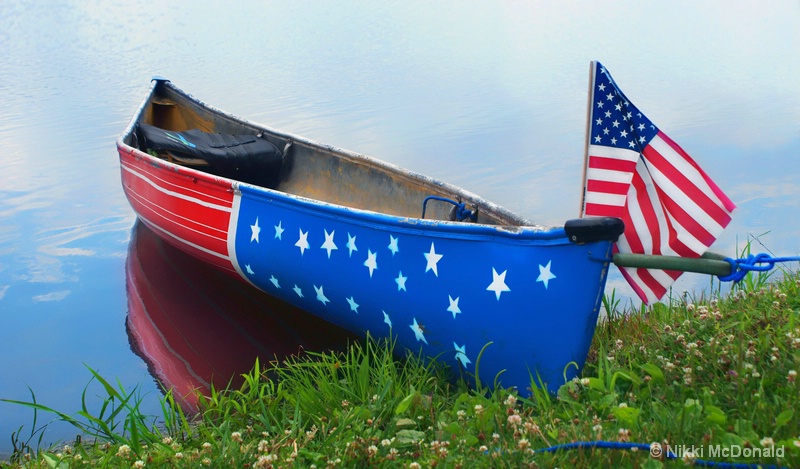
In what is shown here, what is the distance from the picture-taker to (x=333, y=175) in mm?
6340

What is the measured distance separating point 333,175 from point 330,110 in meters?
5.09

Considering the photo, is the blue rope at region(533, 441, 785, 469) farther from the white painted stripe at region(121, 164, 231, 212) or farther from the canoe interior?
the white painted stripe at region(121, 164, 231, 212)

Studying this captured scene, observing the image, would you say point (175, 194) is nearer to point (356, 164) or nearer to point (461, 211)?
point (356, 164)

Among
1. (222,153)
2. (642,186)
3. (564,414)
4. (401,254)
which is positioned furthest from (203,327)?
(642,186)

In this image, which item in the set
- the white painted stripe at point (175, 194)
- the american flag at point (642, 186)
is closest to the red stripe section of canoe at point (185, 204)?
the white painted stripe at point (175, 194)

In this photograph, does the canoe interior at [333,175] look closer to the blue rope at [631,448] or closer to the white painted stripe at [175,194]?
the white painted stripe at [175,194]

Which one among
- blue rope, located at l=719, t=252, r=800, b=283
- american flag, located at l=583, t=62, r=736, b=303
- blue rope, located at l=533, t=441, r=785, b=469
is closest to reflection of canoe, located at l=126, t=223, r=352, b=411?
american flag, located at l=583, t=62, r=736, b=303

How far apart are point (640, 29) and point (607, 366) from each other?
1570 centimetres

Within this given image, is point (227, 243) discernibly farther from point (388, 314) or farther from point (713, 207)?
point (713, 207)

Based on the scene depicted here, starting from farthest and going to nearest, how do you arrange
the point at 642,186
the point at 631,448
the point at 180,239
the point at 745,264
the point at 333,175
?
the point at 333,175 → the point at 180,239 → the point at 642,186 → the point at 745,264 → the point at 631,448

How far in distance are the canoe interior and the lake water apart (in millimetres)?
1165

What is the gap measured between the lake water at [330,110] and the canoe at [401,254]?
0.77 metres

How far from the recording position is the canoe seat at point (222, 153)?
637 centimetres

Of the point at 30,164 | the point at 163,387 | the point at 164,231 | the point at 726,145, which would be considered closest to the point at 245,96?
the point at 30,164
